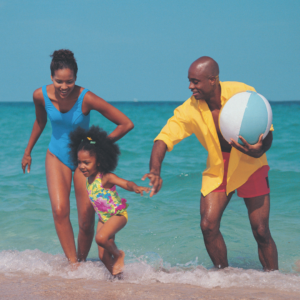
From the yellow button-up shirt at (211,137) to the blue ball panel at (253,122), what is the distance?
10.8 inches

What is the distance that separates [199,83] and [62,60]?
1.41 metres

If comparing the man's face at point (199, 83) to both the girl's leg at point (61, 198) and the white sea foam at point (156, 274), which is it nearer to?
the girl's leg at point (61, 198)

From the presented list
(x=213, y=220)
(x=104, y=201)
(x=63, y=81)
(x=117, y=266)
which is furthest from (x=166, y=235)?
(x=63, y=81)

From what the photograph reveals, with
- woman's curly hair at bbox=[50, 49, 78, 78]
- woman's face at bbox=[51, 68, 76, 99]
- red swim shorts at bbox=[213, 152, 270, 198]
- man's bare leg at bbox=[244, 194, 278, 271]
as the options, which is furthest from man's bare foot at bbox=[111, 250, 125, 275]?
woman's curly hair at bbox=[50, 49, 78, 78]

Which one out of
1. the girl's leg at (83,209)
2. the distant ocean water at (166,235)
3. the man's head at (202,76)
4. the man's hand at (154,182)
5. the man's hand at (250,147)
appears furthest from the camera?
the girl's leg at (83,209)

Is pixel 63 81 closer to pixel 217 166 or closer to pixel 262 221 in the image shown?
Answer: pixel 217 166

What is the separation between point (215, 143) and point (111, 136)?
1.09 m

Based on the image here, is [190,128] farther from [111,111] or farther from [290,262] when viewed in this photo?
[290,262]

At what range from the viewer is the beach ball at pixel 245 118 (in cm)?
378

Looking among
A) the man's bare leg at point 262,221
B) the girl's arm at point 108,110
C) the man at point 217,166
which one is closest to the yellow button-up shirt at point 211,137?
the man at point 217,166

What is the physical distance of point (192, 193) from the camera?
9.10 metres

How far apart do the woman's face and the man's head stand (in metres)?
1.21

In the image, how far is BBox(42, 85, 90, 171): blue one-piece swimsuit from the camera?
4.29 metres

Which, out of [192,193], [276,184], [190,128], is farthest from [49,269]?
[276,184]
